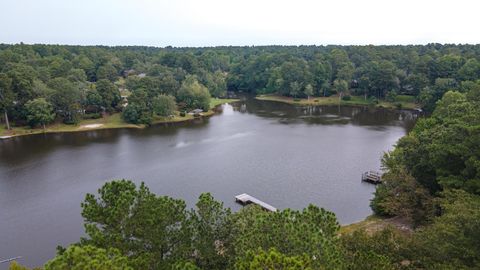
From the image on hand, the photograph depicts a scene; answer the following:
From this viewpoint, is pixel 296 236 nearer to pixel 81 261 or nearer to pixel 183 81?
pixel 81 261

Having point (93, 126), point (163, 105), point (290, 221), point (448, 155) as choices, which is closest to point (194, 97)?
point (163, 105)

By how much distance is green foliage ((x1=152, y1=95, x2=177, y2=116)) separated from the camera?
2277 inches

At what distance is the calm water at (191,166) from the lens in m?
26.8

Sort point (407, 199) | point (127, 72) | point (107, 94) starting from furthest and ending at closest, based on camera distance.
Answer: point (127, 72) → point (107, 94) → point (407, 199)

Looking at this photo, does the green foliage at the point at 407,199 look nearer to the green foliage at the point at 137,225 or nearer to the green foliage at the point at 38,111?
the green foliage at the point at 137,225

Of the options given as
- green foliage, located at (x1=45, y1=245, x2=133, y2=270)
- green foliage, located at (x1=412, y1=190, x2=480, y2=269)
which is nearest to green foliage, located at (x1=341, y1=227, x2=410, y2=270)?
green foliage, located at (x1=412, y1=190, x2=480, y2=269)

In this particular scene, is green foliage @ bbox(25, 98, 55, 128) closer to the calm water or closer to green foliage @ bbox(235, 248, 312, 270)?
the calm water

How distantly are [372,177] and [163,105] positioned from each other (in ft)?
116

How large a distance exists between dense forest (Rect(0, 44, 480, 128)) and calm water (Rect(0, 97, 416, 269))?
605cm

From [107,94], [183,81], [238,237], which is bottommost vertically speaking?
[238,237]

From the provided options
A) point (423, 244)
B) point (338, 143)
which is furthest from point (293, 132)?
point (423, 244)

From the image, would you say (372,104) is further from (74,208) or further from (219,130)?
(74,208)

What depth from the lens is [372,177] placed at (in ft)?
107

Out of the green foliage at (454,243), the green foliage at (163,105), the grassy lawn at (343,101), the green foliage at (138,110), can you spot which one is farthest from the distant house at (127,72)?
the green foliage at (454,243)
